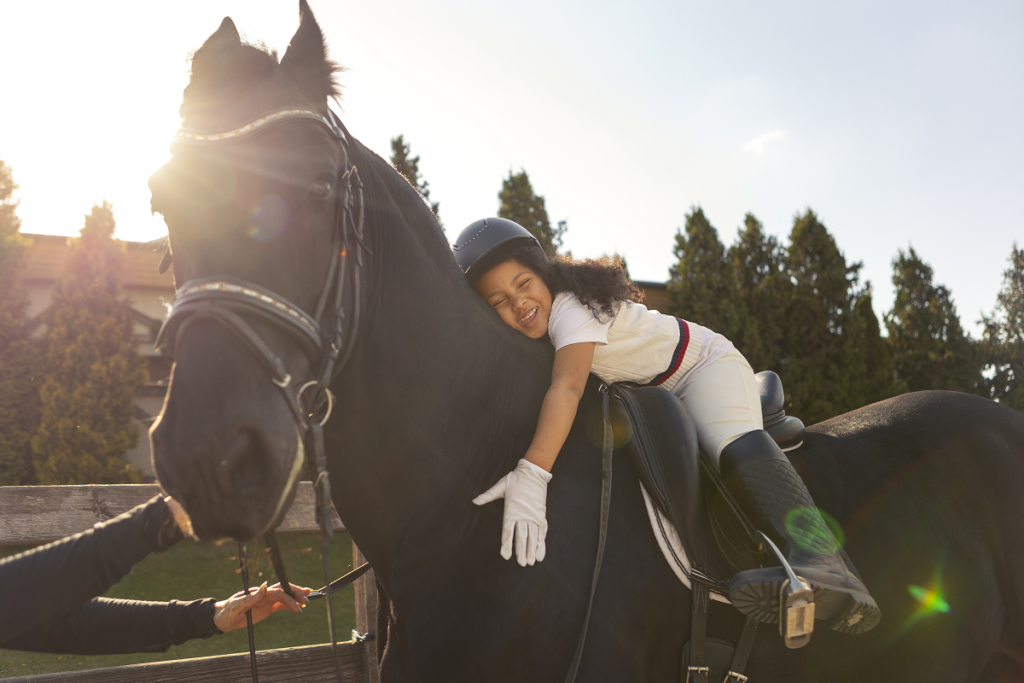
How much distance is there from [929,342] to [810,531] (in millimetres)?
15592

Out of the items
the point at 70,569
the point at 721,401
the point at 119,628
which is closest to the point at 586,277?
the point at 721,401

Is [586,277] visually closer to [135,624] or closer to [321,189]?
[321,189]

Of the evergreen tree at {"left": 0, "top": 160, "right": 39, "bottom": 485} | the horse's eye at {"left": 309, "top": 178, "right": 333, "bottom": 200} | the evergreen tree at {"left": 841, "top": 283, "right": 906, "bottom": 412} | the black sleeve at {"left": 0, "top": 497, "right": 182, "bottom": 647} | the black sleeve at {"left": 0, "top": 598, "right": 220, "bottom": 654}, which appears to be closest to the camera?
the horse's eye at {"left": 309, "top": 178, "right": 333, "bottom": 200}

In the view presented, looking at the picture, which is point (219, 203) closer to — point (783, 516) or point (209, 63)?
point (209, 63)

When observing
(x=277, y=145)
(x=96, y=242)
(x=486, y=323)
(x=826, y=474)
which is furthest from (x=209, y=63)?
(x=96, y=242)

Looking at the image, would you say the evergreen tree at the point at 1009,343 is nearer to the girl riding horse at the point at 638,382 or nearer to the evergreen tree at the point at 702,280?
the evergreen tree at the point at 702,280

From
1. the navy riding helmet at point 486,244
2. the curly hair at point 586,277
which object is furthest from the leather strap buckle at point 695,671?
the navy riding helmet at point 486,244

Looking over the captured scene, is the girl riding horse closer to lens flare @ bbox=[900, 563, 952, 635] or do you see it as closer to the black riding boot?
the black riding boot

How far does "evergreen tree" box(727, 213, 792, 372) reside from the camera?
37.3ft

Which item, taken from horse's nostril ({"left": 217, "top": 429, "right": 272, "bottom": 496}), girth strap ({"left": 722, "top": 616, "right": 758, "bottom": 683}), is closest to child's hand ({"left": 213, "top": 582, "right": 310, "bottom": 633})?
horse's nostril ({"left": 217, "top": 429, "right": 272, "bottom": 496})

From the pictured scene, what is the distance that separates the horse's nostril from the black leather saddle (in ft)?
3.89

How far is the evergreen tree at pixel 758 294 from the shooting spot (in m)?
11.4

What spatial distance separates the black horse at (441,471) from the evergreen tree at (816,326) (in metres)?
9.67

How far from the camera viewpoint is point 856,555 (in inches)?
82.2
